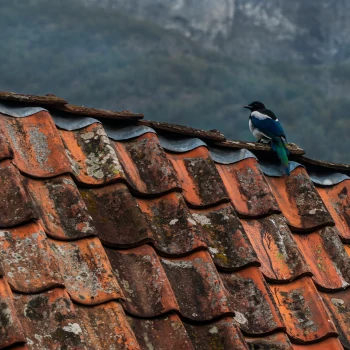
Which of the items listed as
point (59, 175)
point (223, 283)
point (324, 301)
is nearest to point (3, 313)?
point (59, 175)

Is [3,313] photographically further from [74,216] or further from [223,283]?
[223,283]

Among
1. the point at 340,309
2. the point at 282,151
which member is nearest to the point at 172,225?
the point at 340,309

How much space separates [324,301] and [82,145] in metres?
1.43

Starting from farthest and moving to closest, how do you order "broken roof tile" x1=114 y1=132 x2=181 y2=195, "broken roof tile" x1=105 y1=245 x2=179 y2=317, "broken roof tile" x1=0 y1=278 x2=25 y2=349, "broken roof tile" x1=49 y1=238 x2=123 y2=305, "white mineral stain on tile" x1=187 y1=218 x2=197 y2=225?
1. "broken roof tile" x1=114 y1=132 x2=181 y2=195
2. "white mineral stain on tile" x1=187 y1=218 x2=197 y2=225
3. "broken roof tile" x1=105 y1=245 x2=179 y2=317
4. "broken roof tile" x1=49 y1=238 x2=123 y2=305
5. "broken roof tile" x1=0 y1=278 x2=25 y2=349

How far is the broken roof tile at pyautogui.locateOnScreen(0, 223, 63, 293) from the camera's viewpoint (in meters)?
2.86

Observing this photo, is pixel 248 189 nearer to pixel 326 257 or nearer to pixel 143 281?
pixel 326 257

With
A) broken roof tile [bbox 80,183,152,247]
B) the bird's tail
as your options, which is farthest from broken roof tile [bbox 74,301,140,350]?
the bird's tail

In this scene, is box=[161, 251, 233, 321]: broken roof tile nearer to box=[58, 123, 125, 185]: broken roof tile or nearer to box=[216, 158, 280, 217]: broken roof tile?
box=[58, 123, 125, 185]: broken roof tile

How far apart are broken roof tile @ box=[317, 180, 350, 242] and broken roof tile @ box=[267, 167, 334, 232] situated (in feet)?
0.99

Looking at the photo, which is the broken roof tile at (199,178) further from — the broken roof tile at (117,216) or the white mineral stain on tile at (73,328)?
the white mineral stain on tile at (73,328)

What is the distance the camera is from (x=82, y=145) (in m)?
4.02

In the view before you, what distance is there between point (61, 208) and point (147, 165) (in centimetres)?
85

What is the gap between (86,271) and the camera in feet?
10.3

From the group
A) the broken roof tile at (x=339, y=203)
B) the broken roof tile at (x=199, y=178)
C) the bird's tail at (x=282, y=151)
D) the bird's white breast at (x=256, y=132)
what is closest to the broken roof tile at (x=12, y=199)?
the broken roof tile at (x=199, y=178)
